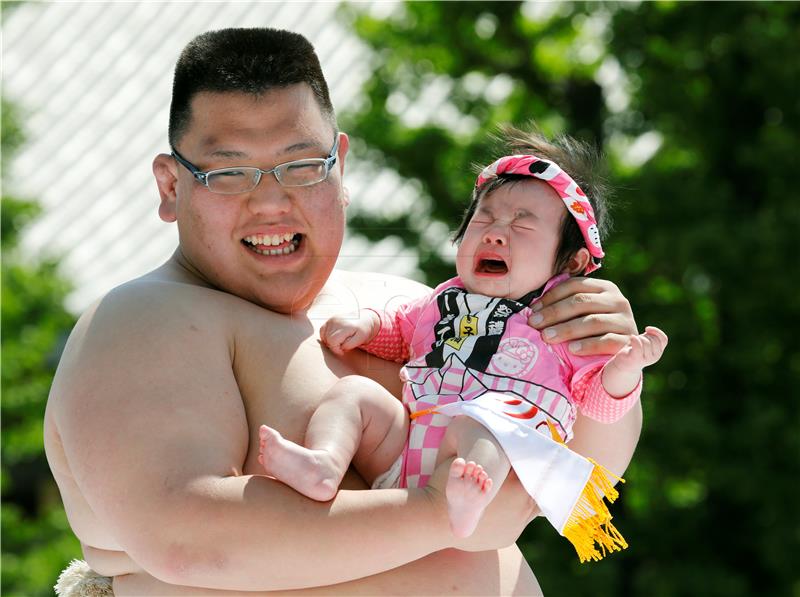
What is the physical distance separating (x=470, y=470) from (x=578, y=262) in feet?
2.37

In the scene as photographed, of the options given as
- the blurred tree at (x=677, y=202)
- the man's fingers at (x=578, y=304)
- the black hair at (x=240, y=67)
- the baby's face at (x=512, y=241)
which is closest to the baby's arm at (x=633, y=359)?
the man's fingers at (x=578, y=304)

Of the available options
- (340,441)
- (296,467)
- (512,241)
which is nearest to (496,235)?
(512,241)

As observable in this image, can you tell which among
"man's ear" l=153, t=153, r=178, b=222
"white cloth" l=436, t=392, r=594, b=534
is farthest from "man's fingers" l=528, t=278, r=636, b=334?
"man's ear" l=153, t=153, r=178, b=222

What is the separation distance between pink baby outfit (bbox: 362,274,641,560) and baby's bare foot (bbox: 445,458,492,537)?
0.13 m

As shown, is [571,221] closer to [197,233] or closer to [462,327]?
[462,327]

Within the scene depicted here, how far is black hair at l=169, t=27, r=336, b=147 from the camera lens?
2.30 meters

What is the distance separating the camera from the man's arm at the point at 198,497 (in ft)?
6.12

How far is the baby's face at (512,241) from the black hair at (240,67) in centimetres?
41

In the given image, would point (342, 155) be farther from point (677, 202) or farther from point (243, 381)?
point (677, 202)

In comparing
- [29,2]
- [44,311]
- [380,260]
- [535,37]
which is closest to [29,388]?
[44,311]

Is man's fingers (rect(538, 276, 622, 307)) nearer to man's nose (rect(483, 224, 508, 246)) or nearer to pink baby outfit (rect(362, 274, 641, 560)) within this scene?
pink baby outfit (rect(362, 274, 641, 560))

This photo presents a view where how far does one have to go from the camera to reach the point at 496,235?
7.67 feet

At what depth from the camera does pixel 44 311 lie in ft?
35.5

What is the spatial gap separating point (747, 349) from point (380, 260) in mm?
7537
